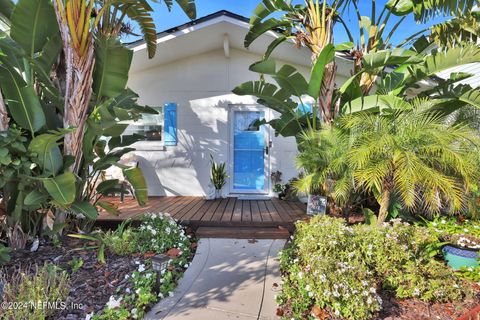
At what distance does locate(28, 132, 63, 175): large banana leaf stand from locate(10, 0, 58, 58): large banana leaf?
1127 millimetres

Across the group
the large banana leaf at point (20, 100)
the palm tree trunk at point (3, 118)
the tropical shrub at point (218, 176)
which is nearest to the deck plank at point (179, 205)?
the tropical shrub at point (218, 176)

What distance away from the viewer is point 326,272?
2.38 m

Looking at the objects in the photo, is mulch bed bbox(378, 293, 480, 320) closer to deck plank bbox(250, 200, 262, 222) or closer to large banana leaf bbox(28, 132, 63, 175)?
deck plank bbox(250, 200, 262, 222)

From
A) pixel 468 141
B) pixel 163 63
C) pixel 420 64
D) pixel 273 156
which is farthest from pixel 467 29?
pixel 163 63

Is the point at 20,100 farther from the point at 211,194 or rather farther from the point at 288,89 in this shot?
the point at 211,194

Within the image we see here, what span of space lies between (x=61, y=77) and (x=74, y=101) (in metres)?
0.72

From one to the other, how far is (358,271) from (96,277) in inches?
104

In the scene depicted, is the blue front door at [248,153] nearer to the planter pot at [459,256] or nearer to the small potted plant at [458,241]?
the small potted plant at [458,241]

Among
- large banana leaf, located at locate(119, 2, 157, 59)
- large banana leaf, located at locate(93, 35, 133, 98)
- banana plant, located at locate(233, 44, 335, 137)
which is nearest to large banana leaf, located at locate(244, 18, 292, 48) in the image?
banana plant, located at locate(233, 44, 335, 137)

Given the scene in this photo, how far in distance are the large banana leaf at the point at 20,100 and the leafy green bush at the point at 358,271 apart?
327 cm

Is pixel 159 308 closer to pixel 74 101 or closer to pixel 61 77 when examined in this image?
pixel 74 101

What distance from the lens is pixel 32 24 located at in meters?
3.02

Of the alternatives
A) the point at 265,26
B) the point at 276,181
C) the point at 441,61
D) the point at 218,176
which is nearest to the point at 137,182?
the point at 218,176

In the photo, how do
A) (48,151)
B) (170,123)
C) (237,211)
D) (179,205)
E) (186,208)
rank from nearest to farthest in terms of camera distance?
(48,151) → (237,211) → (186,208) → (179,205) → (170,123)
